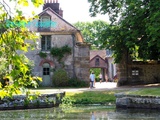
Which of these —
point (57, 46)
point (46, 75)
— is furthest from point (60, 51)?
point (46, 75)

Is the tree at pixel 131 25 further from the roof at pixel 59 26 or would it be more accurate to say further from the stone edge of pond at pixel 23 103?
the stone edge of pond at pixel 23 103

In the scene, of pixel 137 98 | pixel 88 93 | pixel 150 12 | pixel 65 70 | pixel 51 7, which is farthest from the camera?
pixel 51 7

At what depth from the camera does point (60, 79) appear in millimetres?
31500

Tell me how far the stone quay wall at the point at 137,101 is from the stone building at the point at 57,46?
1605cm

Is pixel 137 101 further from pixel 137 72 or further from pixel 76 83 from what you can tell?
pixel 137 72

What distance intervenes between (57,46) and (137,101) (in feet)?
60.0

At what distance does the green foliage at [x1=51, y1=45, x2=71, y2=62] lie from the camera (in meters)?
32.9

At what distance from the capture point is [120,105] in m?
16.8

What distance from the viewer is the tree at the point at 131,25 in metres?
23.5

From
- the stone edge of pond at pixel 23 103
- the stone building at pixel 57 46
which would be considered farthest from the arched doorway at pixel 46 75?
the stone edge of pond at pixel 23 103

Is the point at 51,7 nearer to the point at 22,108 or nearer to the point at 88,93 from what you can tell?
the point at 88,93

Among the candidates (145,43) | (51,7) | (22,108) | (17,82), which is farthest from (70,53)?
(17,82)

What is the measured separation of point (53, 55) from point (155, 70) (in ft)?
34.9

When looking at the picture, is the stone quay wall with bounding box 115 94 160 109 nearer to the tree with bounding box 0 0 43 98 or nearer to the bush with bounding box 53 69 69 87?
the tree with bounding box 0 0 43 98
